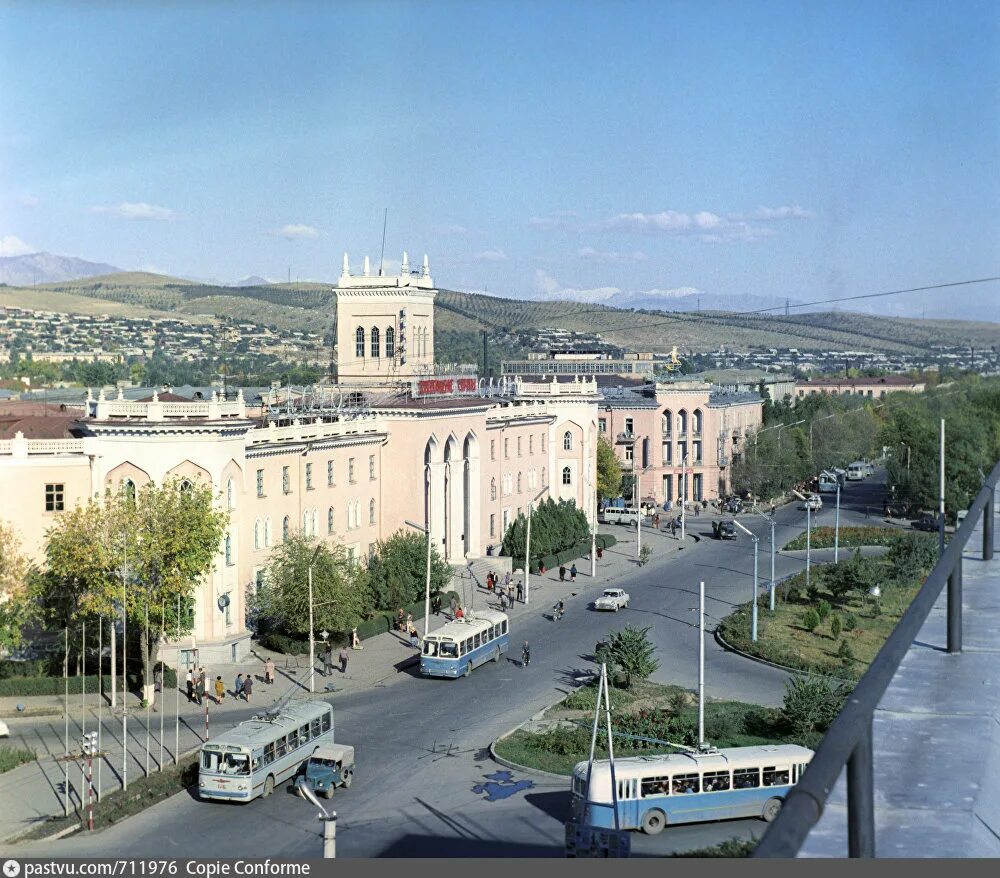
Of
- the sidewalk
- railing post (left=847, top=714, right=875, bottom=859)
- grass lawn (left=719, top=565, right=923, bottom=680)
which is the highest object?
railing post (left=847, top=714, right=875, bottom=859)

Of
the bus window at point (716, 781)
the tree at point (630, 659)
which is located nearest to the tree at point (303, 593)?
the tree at point (630, 659)

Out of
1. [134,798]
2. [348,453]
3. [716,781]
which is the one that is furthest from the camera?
[348,453]

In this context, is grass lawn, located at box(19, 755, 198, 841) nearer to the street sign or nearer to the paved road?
the paved road

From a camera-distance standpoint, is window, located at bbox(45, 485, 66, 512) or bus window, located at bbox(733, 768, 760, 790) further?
window, located at bbox(45, 485, 66, 512)

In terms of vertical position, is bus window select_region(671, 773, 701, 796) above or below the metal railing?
below

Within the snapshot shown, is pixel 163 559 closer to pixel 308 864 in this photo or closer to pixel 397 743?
pixel 397 743

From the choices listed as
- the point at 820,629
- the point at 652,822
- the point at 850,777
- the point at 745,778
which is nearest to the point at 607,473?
the point at 820,629

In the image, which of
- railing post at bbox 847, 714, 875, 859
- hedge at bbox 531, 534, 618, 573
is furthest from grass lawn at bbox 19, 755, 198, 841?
hedge at bbox 531, 534, 618, 573

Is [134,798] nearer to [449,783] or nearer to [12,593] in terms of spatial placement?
[449,783]
